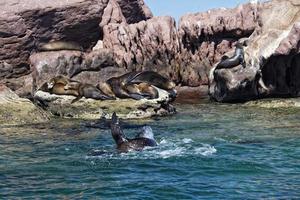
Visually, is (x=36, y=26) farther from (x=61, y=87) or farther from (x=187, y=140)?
(x=187, y=140)

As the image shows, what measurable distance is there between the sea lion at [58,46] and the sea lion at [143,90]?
8.07 meters

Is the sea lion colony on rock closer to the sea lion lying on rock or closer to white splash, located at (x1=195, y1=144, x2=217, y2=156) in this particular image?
the sea lion lying on rock

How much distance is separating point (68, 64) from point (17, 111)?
8042 mm

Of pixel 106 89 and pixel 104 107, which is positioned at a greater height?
pixel 106 89

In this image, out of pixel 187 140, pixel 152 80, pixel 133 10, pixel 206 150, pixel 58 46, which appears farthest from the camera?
pixel 133 10

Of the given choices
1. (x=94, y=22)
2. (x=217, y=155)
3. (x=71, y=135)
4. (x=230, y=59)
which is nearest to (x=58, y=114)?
(x=71, y=135)

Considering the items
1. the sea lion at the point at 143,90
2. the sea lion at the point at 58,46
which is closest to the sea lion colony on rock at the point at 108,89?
the sea lion at the point at 143,90

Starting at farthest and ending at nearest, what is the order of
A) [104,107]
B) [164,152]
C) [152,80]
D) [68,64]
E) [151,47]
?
1. [151,47]
2. [68,64]
3. [152,80]
4. [104,107]
5. [164,152]

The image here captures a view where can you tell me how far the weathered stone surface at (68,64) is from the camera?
1006 inches

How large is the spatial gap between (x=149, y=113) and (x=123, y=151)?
7.07 meters

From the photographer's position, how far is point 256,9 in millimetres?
26391

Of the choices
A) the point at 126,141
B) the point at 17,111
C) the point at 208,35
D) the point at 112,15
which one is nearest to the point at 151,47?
the point at 208,35

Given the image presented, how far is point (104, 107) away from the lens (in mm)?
19078

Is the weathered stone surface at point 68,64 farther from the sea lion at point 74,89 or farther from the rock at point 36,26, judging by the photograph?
the sea lion at point 74,89
